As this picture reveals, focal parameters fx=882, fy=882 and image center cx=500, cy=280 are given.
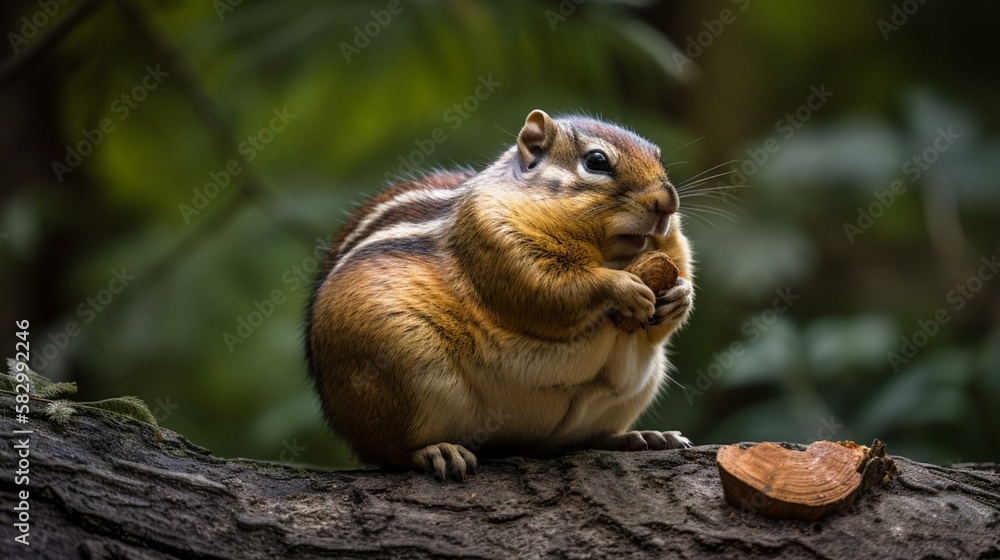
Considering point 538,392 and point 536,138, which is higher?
point 536,138

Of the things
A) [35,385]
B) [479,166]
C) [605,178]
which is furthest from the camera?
[479,166]

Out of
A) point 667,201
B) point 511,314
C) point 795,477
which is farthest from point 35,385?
point 795,477

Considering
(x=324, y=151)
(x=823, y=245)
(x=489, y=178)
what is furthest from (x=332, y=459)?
(x=823, y=245)

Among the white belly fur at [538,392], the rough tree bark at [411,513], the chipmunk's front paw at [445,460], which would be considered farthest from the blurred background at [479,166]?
the chipmunk's front paw at [445,460]

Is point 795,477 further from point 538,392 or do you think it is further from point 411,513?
point 411,513

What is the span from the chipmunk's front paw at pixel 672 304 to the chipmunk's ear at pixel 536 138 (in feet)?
2.58

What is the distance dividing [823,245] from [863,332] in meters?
2.46

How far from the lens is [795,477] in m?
2.77

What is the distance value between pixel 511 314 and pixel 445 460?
1.92 feet

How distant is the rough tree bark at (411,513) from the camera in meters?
2.54

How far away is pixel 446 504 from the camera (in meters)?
2.88

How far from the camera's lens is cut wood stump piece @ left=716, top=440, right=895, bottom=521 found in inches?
107

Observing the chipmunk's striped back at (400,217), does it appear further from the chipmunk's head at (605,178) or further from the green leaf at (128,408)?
the green leaf at (128,408)

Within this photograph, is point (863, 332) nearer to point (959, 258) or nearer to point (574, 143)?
point (959, 258)
